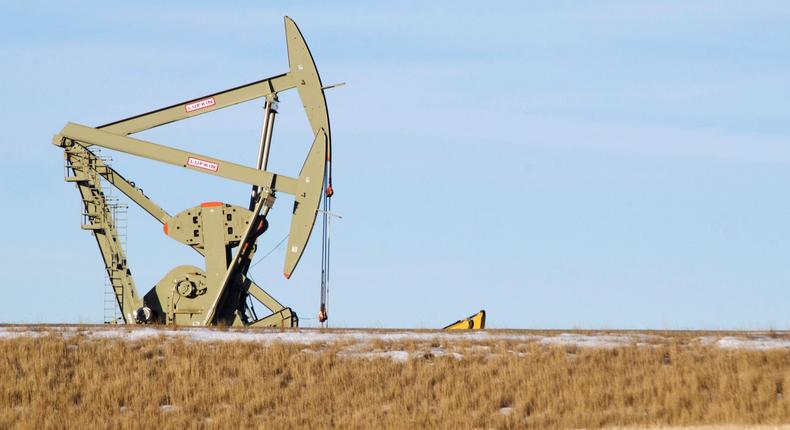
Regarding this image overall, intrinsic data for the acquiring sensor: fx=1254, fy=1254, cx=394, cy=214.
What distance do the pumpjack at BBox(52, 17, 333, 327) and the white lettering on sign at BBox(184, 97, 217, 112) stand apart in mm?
26

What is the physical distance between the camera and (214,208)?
31156mm

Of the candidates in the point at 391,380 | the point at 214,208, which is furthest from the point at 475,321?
the point at 391,380

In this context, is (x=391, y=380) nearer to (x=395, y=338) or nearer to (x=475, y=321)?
(x=395, y=338)

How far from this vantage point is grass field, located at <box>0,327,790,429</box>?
1878 centimetres

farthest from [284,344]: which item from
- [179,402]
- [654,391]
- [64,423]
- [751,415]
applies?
[751,415]

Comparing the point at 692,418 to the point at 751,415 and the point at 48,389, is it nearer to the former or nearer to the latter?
the point at 751,415

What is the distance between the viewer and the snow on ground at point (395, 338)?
863 inches

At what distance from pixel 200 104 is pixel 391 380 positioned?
45.9 feet

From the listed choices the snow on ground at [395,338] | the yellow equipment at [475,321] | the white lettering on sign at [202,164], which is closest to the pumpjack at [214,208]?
the white lettering on sign at [202,164]

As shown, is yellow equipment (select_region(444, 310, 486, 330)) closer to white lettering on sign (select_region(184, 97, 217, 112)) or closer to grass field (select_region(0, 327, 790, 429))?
grass field (select_region(0, 327, 790, 429))

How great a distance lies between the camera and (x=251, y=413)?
1934cm

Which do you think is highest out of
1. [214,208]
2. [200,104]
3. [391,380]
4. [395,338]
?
[200,104]

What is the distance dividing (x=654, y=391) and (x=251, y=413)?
246 inches

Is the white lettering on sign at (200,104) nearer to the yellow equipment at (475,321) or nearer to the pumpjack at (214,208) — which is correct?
the pumpjack at (214,208)
